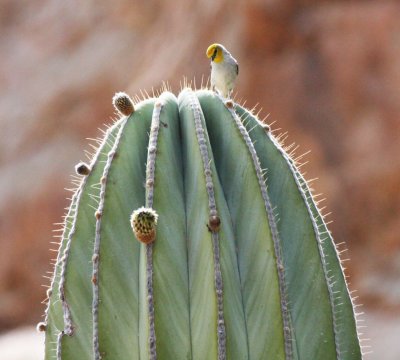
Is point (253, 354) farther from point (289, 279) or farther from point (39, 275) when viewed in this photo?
point (39, 275)

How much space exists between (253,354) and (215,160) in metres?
0.38

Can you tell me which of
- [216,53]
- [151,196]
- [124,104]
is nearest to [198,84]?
[216,53]

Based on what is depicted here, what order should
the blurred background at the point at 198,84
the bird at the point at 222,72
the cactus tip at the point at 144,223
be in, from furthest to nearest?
the blurred background at the point at 198,84, the bird at the point at 222,72, the cactus tip at the point at 144,223

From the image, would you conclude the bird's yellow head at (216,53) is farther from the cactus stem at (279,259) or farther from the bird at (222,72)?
the cactus stem at (279,259)

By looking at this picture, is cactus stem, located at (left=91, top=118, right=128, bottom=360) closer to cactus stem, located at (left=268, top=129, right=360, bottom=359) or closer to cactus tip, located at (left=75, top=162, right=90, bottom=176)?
cactus tip, located at (left=75, top=162, right=90, bottom=176)

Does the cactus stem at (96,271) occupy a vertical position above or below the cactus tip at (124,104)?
below

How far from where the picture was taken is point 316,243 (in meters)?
1.51

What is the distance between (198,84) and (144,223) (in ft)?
17.9

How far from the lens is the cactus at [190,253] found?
1372mm

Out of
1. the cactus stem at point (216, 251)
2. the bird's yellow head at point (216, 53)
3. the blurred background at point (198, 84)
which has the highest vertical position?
the blurred background at point (198, 84)

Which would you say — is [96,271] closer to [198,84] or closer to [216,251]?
[216,251]

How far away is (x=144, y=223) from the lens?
1343 mm

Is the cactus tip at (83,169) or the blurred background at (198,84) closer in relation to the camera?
the cactus tip at (83,169)

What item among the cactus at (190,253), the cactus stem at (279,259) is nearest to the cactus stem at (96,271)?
the cactus at (190,253)
